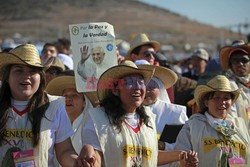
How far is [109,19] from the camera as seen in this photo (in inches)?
4897

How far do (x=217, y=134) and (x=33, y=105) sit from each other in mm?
1969

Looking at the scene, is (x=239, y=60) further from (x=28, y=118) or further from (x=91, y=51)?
(x=28, y=118)

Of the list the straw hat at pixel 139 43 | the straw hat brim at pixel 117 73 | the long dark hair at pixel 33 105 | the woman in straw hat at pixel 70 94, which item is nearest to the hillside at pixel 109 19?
the straw hat at pixel 139 43

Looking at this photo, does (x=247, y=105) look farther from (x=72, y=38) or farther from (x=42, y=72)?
(x=42, y=72)

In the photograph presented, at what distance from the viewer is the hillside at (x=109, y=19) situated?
346 ft

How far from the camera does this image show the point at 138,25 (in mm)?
115188

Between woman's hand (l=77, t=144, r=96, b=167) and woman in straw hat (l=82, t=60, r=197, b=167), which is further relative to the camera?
woman in straw hat (l=82, t=60, r=197, b=167)

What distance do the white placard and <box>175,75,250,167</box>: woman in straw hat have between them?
3.51ft

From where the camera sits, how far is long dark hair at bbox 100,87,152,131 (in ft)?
16.0

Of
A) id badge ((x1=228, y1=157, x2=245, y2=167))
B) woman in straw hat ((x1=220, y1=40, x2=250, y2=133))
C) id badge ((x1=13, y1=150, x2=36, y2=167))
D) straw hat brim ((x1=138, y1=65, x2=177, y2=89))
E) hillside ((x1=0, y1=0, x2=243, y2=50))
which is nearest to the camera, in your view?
id badge ((x1=13, y1=150, x2=36, y2=167))

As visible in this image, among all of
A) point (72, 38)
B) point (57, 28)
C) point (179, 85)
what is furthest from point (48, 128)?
point (57, 28)

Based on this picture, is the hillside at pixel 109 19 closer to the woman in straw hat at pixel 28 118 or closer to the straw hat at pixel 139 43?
the straw hat at pixel 139 43

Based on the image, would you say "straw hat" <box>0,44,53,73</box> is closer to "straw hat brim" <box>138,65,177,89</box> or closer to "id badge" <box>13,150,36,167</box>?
"id badge" <box>13,150,36,167</box>

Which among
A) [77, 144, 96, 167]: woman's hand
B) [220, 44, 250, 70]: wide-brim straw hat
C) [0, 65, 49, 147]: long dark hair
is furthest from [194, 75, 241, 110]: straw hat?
[77, 144, 96, 167]: woman's hand
